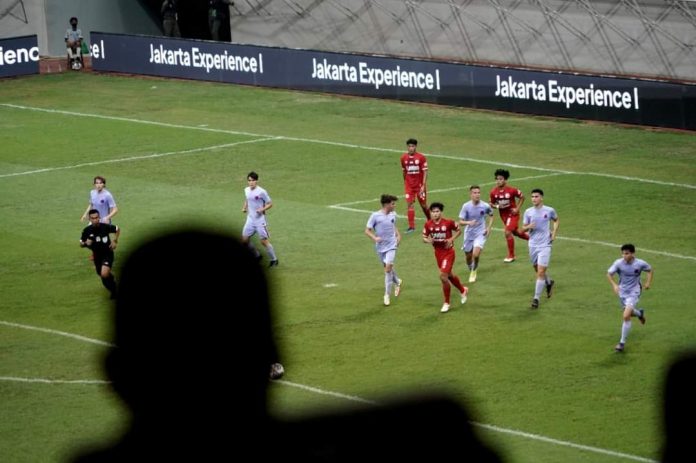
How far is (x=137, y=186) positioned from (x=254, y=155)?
478 centimetres

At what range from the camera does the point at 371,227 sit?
79.9ft

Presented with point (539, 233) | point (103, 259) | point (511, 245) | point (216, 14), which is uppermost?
point (216, 14)

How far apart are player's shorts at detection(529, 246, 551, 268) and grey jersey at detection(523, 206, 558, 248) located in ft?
0.24

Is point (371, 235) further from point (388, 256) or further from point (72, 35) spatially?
point (72, 35)

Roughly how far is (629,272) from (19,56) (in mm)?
39538

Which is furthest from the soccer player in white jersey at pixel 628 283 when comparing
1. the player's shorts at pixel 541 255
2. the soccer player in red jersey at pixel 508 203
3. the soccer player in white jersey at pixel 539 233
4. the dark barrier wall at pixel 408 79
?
the dark barrier wall at pixel 408 79

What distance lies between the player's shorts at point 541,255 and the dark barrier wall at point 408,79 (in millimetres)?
17122

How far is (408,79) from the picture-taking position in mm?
47156

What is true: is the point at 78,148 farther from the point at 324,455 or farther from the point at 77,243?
the point at 324,455

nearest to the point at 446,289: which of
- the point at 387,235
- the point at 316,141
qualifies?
the point at 387,235

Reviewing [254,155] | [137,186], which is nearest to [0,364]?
[137,186]

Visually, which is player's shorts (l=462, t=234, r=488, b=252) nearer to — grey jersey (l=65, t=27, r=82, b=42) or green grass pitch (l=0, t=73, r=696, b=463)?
green grass pitch (l=0, t=73, r=696, b=463)

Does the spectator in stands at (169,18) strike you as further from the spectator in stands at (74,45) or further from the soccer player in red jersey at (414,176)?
the soccer player in red jersey at (414,176)

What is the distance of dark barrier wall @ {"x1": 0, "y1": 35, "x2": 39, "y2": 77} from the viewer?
54500 millimetres
